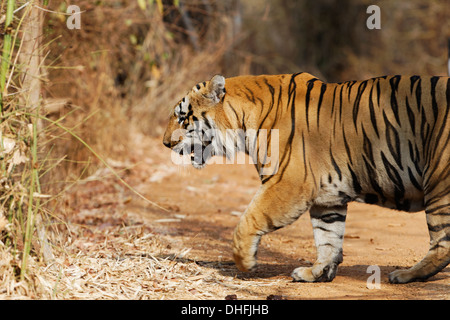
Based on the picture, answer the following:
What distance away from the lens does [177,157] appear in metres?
5.43

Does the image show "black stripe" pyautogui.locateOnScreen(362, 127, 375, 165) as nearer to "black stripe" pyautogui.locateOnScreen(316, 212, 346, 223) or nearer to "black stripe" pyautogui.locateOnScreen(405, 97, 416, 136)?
"black stripe" pyautogui.locateOnScreen(405, 97, 416, 136)

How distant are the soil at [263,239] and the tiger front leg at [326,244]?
0.27 ft

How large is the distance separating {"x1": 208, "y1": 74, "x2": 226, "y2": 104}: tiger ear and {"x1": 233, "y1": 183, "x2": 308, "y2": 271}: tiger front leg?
35.2 inches

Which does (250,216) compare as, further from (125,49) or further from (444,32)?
(444,32)

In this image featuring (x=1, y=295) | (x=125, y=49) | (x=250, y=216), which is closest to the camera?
(x=1, y=295)

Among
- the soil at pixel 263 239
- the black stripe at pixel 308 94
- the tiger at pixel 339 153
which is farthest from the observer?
the black stripe at pixel 308 94

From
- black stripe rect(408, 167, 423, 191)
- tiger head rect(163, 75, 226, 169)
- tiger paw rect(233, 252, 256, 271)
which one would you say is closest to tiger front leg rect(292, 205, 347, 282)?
tiger paw rect(233, 252, 256, 271)

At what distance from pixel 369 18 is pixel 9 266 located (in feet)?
48.4

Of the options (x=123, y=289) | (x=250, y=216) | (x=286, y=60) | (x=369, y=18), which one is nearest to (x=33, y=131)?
(x=123, y=289)

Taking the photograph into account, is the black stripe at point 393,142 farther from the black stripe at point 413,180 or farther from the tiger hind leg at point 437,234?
the tiger hind leg at point 437,234

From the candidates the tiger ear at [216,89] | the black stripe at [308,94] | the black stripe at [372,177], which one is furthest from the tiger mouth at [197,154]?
the black stripe at [372,177]

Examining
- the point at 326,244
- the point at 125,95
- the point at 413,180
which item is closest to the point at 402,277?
the point at 326,244

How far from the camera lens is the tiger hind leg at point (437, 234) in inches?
168

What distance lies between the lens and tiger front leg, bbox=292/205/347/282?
4.73 metres
